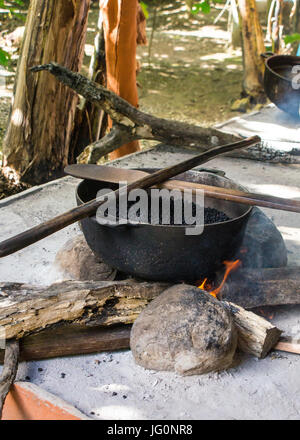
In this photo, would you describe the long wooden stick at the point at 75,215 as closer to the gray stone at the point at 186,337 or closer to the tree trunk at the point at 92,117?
the gray stone at the point at 186,337

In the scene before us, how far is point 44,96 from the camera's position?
11.9ft

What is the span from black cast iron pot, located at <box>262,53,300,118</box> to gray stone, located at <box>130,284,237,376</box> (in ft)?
9.47

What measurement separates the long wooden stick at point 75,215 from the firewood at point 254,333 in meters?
0.60

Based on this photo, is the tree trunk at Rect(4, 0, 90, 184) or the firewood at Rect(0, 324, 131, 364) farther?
the tree trunk at Rect(4, 0, 90, 184)

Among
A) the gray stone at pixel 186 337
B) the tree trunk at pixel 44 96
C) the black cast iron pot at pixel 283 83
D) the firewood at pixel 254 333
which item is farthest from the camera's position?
the black cast iron pot at pixel 283 83

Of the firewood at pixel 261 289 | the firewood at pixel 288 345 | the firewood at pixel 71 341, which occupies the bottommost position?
the firewood at pixel 288 345

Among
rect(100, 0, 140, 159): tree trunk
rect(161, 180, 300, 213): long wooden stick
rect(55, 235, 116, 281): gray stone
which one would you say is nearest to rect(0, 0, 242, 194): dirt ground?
rect(100, 0, 140, 159): tree trunk

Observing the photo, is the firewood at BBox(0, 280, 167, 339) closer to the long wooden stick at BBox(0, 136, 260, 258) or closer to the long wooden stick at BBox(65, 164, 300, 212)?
the long wooden stick at BBox(0, 136, 260, 258)

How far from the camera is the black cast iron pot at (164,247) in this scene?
1.89 meters

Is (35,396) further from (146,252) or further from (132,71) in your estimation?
(132,71)

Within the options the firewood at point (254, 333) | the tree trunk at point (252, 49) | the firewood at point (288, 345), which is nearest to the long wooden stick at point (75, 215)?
the firewood at point (254, 333)

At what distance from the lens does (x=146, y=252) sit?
1.92m

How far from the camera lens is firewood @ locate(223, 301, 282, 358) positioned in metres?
1.85
